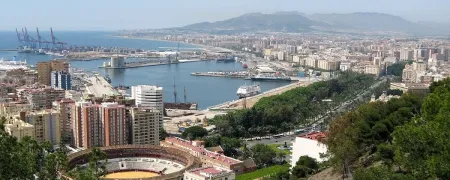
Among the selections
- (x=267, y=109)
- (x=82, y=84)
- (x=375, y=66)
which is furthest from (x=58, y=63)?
(x=375, y=66)

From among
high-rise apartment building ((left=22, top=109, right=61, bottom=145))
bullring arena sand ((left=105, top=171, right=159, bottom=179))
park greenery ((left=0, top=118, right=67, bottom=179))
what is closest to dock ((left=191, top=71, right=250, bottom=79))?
high-rise apartment building ((left=22, top=109, right=61, bottom=145))

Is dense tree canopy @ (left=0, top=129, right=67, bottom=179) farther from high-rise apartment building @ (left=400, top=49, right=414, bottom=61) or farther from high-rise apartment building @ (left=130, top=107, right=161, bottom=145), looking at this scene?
high-rise apartment building @ (left=400, top=49, right=414, bottom=61)

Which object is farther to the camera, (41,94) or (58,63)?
(58,63)

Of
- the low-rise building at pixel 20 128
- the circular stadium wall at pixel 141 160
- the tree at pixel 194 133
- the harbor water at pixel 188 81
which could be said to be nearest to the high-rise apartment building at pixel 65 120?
the low-rise building at pixel 20 128

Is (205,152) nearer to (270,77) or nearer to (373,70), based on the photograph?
(270,77)

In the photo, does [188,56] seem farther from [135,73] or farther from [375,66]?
[375,66]

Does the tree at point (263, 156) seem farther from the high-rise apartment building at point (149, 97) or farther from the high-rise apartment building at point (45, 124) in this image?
the high-rise apartment building at point (149, 97)

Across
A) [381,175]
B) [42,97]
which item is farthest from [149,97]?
[381,175]
